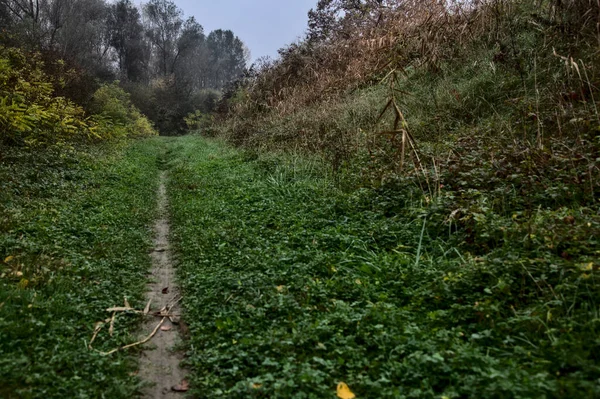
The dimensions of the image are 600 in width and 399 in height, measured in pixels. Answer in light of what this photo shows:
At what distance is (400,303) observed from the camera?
378 centimetres

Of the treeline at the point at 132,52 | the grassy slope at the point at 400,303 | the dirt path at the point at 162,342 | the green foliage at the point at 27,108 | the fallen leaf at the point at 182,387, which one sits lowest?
the fallen leaf at the point at 182,387

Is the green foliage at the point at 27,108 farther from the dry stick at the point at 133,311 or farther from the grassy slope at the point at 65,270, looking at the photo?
the dry stick at the point at 133,311

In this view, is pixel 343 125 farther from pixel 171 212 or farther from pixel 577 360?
pixel 577 360

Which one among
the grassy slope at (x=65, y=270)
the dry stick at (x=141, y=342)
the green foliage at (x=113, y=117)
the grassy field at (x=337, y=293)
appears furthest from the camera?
the green foliage at (x=113, y=117)

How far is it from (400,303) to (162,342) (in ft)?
7.53

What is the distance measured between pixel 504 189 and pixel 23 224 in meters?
6.57

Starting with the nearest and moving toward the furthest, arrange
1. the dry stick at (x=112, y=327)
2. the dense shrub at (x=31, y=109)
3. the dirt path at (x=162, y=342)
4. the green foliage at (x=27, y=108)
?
the dirt path at (x=162, y=342) < the dry stick at (x=112, y=327) < the green foliage at (x=27, y=108) < the dense shrub at (x=31, y=109)

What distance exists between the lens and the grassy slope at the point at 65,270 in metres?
3.04

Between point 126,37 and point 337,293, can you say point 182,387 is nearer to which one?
point 337,293

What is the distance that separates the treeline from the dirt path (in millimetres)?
12133

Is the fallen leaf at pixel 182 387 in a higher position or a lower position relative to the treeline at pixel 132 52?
lower

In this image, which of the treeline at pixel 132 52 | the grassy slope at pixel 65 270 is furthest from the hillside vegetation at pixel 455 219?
the treeline at pixel 132 52

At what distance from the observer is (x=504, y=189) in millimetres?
4977

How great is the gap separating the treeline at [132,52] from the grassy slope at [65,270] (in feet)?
27.7
